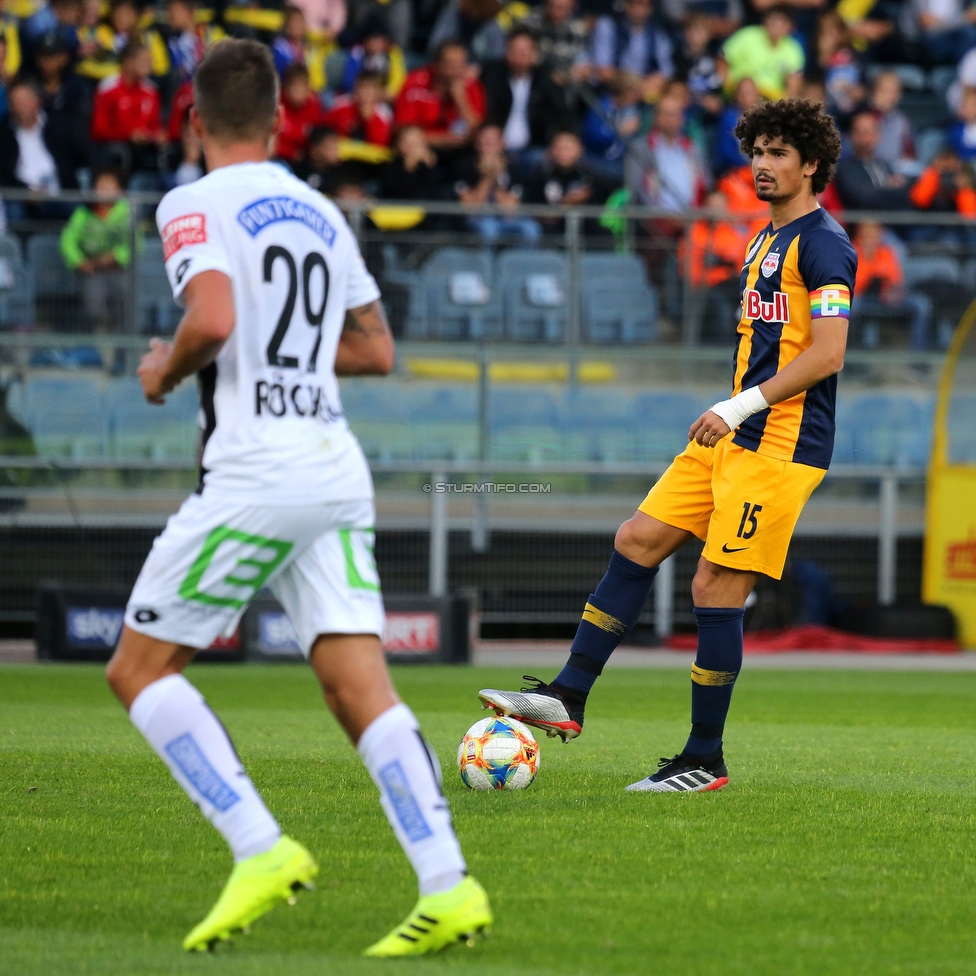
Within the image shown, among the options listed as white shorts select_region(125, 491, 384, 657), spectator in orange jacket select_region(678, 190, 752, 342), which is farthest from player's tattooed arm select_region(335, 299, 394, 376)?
spectator in orange jacket select_region(678, 190, 752, 342)

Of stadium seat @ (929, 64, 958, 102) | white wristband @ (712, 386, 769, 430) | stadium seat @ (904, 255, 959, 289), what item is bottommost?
white wristband @ (712, 386, 769, 430)

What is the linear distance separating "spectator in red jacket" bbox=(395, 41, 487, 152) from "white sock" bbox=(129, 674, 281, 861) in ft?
41.7

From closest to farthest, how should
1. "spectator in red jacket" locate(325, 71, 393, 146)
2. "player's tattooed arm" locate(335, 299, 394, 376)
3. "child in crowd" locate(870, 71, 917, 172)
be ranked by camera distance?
1. "player's tattooed arm" locate(335, 299, 394, 376)
2. "spectator in red jacket" locate(325, 71, 393, 146)
3. "child in crowd" locate(870, 71, 917, 172)

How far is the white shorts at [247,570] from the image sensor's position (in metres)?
→ 3.57

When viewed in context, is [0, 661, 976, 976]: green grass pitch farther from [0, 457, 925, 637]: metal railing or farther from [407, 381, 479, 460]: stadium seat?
[407, 381, 479, 460]: stadium seat

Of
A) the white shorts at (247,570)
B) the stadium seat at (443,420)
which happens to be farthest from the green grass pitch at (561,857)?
the stadium seat at (443,420)

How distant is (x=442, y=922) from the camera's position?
3445 mm

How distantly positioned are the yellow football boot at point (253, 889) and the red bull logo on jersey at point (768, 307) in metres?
3.09

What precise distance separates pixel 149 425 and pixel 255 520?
393 inches

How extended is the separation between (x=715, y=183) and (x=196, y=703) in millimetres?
13273

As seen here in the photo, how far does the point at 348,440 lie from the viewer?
12.3 feet

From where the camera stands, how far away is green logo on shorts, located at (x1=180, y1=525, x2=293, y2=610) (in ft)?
11.7

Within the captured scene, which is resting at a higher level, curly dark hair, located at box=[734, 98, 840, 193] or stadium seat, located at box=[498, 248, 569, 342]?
curly dark hair, located at box=[734, 98, 840, 193]

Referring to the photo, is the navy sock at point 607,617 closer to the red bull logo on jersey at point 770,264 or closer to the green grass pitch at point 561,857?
the green grass pitch at point 561,857
